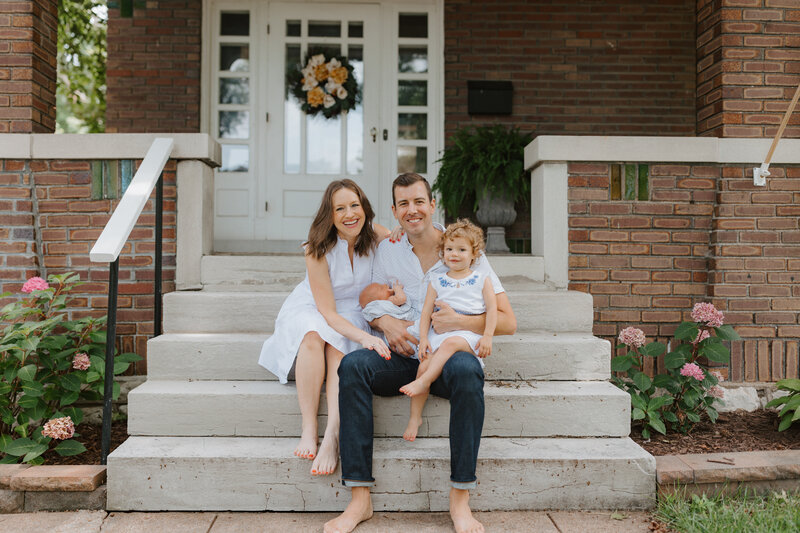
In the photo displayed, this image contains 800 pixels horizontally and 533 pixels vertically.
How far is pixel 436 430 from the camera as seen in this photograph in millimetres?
2535

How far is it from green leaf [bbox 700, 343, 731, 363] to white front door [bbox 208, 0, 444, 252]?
2.69m

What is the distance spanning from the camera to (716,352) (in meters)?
3.01

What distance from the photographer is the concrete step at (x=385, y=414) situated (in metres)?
2.53

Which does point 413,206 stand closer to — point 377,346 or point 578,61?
point 377,346

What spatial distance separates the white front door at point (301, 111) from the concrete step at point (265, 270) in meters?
1.53

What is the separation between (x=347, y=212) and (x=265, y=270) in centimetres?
112

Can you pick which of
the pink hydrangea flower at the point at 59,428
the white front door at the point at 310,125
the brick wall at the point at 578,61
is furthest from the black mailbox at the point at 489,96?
the pink hydrangea flower at the point at 59,428

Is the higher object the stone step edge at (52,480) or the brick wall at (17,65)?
the brick wall at (17,65)

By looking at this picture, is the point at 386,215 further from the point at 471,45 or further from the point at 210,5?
the point at 210,5

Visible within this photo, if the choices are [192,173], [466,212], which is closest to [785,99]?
[466,212]

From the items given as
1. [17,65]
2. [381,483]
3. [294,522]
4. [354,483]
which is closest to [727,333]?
[381,483]

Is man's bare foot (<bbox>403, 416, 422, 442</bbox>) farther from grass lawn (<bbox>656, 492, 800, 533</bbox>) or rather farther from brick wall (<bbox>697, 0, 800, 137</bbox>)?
brick wall (<bbox>697, 0, 800, 137</bbox>)

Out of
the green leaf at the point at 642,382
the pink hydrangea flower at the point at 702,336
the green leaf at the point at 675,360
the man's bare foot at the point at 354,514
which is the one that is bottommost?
the man's bare foot at the point at 354,514

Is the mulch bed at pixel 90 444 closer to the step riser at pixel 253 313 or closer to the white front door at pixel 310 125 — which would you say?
the step riser at pixel 253 313
